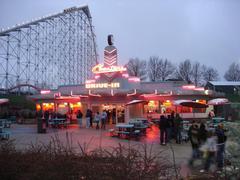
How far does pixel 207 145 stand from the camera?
30.9 feet

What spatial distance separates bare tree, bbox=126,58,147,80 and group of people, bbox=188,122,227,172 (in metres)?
62.6

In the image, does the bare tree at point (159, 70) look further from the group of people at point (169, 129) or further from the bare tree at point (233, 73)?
the group of people at point (169, 129)

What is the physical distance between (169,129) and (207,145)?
6.17m

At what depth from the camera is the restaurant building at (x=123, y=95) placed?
28031mm

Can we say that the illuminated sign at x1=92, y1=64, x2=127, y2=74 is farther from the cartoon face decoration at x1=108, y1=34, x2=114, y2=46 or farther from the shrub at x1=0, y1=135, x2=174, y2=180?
the shrub at x1=0, y1=135, x2=174, y2=180

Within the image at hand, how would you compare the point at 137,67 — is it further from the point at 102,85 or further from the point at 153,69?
the point at 102,85

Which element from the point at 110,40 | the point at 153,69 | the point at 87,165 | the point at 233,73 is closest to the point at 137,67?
the point at 153,69

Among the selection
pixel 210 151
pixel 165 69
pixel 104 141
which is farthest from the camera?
pixel 165 69

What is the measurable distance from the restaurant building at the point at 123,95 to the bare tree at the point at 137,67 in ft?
139

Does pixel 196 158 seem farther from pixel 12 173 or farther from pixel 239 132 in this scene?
pixel 12 173

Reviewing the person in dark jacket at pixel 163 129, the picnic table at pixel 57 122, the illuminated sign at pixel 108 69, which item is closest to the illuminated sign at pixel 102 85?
the illuminated sign at pixel 108 69

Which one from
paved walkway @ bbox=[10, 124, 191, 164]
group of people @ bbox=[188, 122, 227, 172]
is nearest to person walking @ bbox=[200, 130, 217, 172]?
group of people @ bbox=[188, 122, 227, 172]

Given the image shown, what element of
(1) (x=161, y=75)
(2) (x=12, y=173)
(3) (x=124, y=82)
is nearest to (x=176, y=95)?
(3) (x=124, y=82)

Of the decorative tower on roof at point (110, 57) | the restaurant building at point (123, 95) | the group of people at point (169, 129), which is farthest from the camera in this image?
the decorative tower on roof at point (110, 57)
